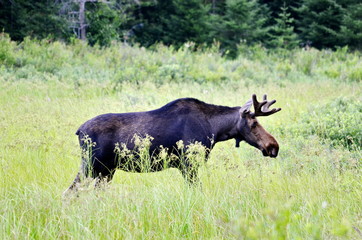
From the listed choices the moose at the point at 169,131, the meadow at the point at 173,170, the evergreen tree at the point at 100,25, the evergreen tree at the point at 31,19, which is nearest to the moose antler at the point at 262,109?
the moose at the point at 169,131

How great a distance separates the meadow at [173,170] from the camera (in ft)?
10.8

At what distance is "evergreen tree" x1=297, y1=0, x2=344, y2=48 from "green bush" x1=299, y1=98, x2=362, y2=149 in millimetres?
19339

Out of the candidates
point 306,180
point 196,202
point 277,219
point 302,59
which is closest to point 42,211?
point 196,202

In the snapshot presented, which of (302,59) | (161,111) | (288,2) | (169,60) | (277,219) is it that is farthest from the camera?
(288,2)

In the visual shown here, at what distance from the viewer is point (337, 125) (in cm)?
725

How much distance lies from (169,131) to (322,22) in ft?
82.8

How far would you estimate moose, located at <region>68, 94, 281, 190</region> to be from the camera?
4695 millimetres

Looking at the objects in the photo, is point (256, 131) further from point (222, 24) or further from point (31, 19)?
point (222, 24)

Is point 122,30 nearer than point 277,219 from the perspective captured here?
No

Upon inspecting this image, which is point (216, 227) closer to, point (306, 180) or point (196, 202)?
point (196, 202)

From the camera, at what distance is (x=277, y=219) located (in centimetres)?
170

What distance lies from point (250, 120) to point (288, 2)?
27834mm

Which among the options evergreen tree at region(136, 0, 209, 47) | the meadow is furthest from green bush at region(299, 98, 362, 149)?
evergreen tree at region(136, 0, 209, 47)

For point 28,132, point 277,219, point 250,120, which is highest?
point 277,219
